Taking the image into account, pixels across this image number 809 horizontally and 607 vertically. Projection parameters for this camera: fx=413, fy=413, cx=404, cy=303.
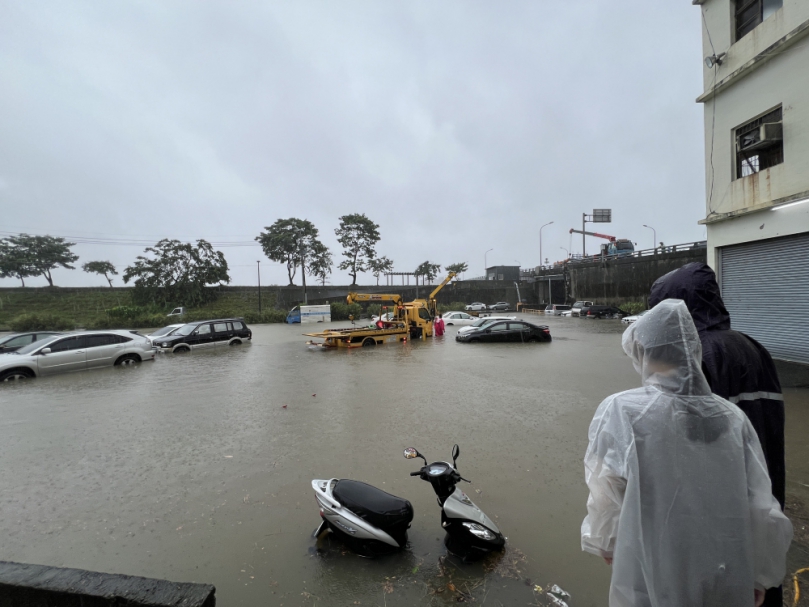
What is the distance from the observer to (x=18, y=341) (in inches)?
560

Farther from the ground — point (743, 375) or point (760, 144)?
point (760, 144)

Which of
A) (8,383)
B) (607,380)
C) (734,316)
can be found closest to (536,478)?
(607,380)

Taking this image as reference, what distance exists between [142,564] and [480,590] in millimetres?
2530

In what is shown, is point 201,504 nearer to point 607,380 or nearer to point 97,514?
point 97,514

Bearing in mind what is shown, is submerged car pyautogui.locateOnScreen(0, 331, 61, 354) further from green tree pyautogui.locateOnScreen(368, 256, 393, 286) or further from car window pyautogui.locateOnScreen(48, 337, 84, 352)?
green tree pyautogui.locateOnScreen(368, 256, 393, 286)

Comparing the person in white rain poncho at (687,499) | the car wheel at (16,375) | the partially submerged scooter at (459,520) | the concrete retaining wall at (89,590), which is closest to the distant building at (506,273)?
the car wheel at (16,375)

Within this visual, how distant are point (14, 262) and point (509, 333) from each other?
52.1 metres

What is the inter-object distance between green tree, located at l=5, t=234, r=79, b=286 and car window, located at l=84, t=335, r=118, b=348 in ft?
144

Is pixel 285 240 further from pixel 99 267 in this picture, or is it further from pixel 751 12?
pixel 751 12

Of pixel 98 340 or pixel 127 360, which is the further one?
pixel 127 360

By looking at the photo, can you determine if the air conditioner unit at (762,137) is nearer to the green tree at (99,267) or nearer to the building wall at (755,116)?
the building wall at (755,116)

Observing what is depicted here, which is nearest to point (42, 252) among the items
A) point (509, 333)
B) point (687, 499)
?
point (509, 333)

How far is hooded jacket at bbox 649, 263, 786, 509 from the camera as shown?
1926mm

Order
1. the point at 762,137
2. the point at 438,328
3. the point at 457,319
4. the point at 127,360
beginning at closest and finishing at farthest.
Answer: the point at 762,137, the point at 127,360, the point at 438,328, the point at 457,319
